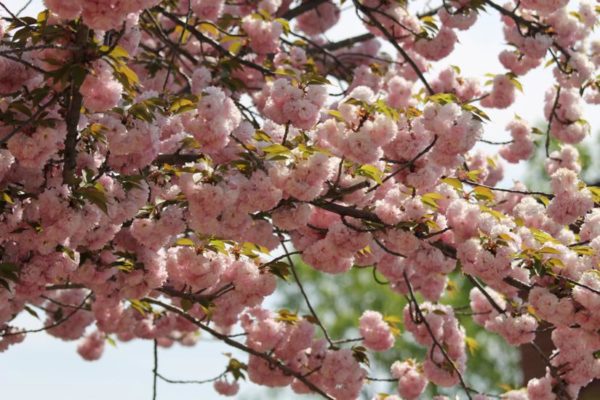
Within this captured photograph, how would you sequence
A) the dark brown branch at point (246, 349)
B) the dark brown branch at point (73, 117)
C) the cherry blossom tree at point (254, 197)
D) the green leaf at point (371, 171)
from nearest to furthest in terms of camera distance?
the dark brown branch at point (73, 117), the cherry blossom tree at point (254, 197), the green leaf at point (371, 171), the dark brown branch at point (246, 349)

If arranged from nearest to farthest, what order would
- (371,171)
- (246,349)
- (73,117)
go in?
(73,117)
(371,171)
(246,349)

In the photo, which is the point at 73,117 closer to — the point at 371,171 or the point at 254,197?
the point at 254,197

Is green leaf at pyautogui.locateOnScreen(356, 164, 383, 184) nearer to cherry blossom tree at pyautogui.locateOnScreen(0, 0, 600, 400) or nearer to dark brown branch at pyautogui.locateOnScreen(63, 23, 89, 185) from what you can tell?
cherry blossom tree at pyautogui.locateOnScreen(0, 0, 600, 400)

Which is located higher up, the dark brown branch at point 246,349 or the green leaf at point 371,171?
the dark brown branch at point 246,349

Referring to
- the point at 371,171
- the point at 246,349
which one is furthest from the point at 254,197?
the point at 246,349

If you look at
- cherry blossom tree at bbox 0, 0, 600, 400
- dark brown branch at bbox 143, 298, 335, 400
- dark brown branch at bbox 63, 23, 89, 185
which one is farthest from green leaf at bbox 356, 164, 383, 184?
dark brown branch at bbox 143, 298, 335, 400

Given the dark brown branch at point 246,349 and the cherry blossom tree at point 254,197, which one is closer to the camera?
the cherry blossom tree at point 254,197

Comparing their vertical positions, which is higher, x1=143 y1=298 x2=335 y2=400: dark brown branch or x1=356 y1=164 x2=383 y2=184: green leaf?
x1=143 y1=298 x2=335 y2=400: dark brown branch

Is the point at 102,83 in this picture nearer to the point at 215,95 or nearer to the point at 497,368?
the point at 215,95

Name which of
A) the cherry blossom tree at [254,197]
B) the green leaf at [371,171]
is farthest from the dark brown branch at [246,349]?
the green leaf at [371,171]

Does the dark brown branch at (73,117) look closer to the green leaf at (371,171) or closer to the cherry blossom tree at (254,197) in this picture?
the cherry blossom tree at (254,197)

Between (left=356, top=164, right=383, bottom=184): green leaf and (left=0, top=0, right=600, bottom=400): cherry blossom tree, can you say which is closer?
(left=0, top=0, right=600, bottom=400): cherry blossom tree

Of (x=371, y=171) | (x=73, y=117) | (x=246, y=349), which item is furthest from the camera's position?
(x=246, y=349)

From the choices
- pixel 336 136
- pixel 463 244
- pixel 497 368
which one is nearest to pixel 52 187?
pixel 336 136
